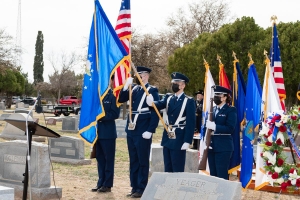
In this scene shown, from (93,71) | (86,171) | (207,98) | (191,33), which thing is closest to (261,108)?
(207,98)

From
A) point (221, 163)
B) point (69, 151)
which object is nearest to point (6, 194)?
point (221, 163)

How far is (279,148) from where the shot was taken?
764cm

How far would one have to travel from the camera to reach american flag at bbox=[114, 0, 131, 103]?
358 inches

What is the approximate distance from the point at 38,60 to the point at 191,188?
85.8 metres

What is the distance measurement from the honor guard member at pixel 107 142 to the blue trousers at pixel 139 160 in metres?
0.42

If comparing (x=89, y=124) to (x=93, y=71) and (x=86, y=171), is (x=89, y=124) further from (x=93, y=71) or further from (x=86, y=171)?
(x=86, y=171)

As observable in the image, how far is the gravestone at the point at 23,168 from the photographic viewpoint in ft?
28.9

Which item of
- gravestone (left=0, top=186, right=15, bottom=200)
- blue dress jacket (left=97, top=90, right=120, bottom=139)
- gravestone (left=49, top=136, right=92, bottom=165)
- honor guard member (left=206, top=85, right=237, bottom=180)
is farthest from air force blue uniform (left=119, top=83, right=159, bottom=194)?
gravestone (left=49, top=136, right=92, bottom=165)

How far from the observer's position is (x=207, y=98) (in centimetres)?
1064

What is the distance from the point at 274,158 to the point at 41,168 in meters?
3.59

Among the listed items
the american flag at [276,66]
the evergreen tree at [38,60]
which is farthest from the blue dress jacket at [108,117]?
the evergreen tree at [38,60]

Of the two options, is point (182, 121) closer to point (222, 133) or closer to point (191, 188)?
point (222, 133)

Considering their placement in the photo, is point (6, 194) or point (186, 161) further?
point (186, 161)

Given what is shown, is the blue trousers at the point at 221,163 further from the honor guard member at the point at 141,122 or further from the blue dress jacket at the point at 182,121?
the honor guard member at the point at 141,122
